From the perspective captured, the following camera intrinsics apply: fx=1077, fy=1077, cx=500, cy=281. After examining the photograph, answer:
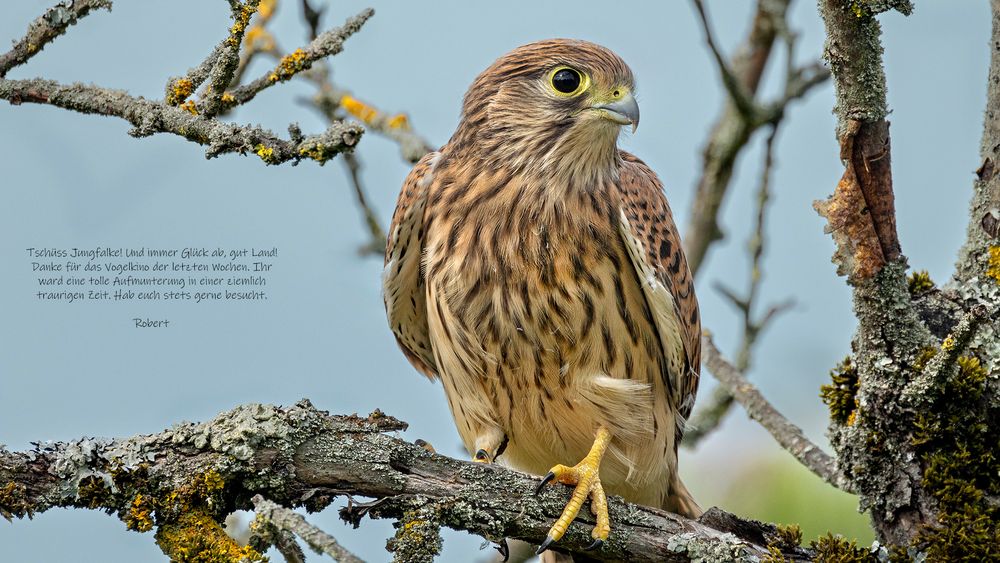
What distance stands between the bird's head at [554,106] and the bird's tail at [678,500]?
4.71 ft

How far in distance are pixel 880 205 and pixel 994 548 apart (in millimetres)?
1084

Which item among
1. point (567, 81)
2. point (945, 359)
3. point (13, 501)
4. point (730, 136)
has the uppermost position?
point (730, 136)

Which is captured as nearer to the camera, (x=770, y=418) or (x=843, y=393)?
(x=843, y=393)

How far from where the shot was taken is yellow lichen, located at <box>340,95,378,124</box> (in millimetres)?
5324

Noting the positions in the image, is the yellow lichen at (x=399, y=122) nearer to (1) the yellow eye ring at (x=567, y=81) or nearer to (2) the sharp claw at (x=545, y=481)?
(1) the yellow eye ring at (x=567, y=81)

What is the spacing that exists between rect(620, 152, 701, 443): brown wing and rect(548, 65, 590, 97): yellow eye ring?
0.42 metres

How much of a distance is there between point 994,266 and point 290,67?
238 cm

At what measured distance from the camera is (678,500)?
15.2ft

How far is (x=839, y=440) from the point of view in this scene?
366cm

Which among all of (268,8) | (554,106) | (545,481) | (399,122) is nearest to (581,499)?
(545,481)

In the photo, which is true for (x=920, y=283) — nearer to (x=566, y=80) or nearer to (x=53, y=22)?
(x=566, y=80)

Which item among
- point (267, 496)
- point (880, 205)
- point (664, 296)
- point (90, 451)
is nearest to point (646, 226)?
point (664, 296)

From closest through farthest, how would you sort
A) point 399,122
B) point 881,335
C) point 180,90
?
point 180,90 → point 881,335 → point 399,122

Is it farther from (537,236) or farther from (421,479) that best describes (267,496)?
(537,236)
